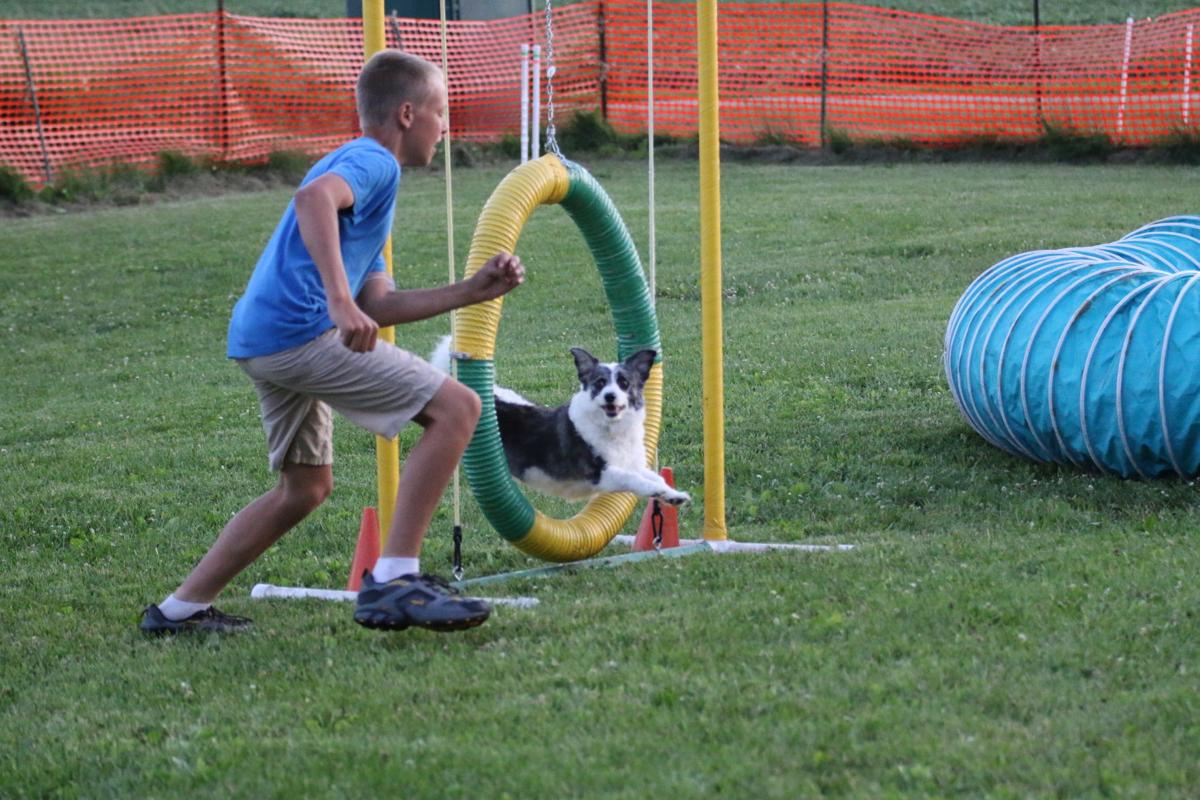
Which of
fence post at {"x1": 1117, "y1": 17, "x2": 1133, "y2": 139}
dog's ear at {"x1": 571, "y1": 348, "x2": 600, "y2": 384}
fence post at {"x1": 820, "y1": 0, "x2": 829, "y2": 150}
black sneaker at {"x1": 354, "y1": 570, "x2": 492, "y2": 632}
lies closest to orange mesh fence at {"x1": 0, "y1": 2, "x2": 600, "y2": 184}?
fence post at {"x1": 820, "y1": 0, "x2": 829, "y2": 150}

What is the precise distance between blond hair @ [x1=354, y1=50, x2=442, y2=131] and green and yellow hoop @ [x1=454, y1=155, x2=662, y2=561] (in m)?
0.75

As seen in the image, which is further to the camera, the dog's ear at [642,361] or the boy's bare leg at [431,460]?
the dog's ear at [642,361]

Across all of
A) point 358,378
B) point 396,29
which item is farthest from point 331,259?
point 396,29

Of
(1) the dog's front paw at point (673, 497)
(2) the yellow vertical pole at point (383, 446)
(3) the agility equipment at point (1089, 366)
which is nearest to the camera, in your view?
(2) the yellow vertical pole at point (383, 446)

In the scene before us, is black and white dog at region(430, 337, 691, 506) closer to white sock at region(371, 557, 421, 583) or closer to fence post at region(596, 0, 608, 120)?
white sock at region(371, 557, 421, 583)

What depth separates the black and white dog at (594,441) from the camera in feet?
20.4

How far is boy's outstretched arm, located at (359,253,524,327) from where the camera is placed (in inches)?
173

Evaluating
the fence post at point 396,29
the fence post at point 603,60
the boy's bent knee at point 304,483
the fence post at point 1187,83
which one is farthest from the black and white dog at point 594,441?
the fence post at point 603,60

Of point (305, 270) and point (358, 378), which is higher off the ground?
point (305, 270)

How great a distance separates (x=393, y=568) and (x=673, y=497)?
1.80 m

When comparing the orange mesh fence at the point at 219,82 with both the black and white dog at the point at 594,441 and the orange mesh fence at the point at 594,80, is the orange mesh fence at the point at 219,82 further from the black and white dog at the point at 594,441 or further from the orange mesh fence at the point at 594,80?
the black and white dog at the point at 594,441

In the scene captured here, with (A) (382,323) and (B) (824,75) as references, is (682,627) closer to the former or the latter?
(A) (382,323)

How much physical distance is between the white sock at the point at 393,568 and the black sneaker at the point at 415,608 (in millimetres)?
49

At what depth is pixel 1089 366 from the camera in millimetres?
6996
